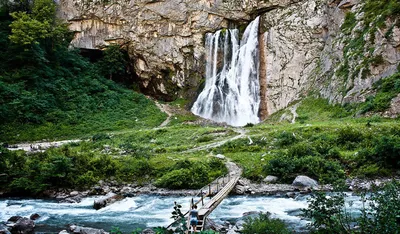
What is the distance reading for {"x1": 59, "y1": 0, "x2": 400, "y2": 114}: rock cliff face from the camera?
32844 millimetres

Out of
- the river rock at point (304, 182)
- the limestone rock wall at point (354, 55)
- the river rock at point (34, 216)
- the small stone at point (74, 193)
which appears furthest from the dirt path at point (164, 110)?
the river rock at point (34, 216)

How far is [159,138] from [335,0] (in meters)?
25.5

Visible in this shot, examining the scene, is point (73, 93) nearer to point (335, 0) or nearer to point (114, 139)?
point (114, 139)

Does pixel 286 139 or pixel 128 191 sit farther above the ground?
pixel 286 139

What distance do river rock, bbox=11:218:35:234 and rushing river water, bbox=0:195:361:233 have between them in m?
0.28

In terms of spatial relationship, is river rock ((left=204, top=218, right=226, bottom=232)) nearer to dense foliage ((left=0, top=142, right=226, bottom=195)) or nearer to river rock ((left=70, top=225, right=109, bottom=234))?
river rock ((left=70, top=225, right=109, bottom=234))

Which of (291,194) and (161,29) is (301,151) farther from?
(161,29)

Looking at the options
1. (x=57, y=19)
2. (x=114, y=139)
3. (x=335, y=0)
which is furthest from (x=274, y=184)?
(x=57, y=19)

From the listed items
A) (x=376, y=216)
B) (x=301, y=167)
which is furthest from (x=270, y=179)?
(x=376, y=216)

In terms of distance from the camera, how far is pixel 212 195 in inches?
663

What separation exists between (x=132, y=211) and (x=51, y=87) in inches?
1165

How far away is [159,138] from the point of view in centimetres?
3111

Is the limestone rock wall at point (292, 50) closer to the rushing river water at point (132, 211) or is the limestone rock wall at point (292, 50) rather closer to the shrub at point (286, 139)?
the shrub at point (286, 139)

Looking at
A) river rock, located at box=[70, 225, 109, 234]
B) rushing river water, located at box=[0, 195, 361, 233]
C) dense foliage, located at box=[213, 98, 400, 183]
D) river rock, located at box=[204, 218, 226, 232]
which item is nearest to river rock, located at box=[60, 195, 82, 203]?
rushing river water, located at box=[0, 195, 361, 233]
